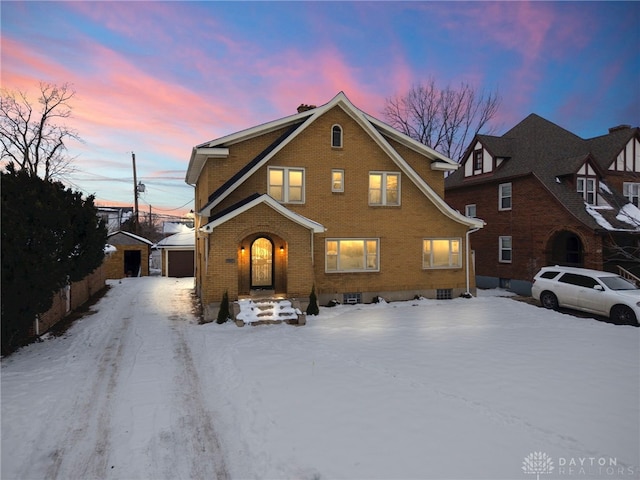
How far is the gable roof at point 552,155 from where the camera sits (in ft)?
71.4

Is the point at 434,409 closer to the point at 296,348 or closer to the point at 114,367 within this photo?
the point at 296,348

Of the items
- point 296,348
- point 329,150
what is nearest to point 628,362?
point 296,348

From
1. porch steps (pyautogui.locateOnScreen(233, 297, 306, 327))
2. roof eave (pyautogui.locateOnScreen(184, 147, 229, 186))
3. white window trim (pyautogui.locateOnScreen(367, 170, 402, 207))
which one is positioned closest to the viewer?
porch steps (pyautogui.locateOnScreen(233, 297, 306, 327))

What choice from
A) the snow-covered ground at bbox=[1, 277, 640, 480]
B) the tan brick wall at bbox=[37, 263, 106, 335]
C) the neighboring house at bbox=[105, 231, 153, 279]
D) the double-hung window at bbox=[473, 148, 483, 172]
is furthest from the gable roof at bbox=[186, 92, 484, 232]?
the neighboring house at bbox=[105, 231, 153, 279]

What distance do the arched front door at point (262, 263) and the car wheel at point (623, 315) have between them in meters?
13.8

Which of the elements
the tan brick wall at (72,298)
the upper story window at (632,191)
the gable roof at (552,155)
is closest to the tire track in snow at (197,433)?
the tan brick wall at (72,298)

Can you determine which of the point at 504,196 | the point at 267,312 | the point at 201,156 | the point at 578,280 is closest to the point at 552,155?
the point at 504,196

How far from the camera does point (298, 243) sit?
639 inches

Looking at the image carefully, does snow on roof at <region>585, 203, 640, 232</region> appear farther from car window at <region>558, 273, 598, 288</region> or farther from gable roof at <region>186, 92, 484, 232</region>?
gable roof at <region>186, 92, 484, 232</region>

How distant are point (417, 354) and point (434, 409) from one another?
341cm

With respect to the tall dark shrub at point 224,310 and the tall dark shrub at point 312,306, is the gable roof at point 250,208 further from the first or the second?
the tall dark shrub at point 312,306

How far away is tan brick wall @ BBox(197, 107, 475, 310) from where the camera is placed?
679 inches

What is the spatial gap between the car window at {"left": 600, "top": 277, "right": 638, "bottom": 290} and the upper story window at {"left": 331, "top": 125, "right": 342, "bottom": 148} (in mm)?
12233

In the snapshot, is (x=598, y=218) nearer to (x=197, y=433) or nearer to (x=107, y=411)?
(x=197, y=433)
